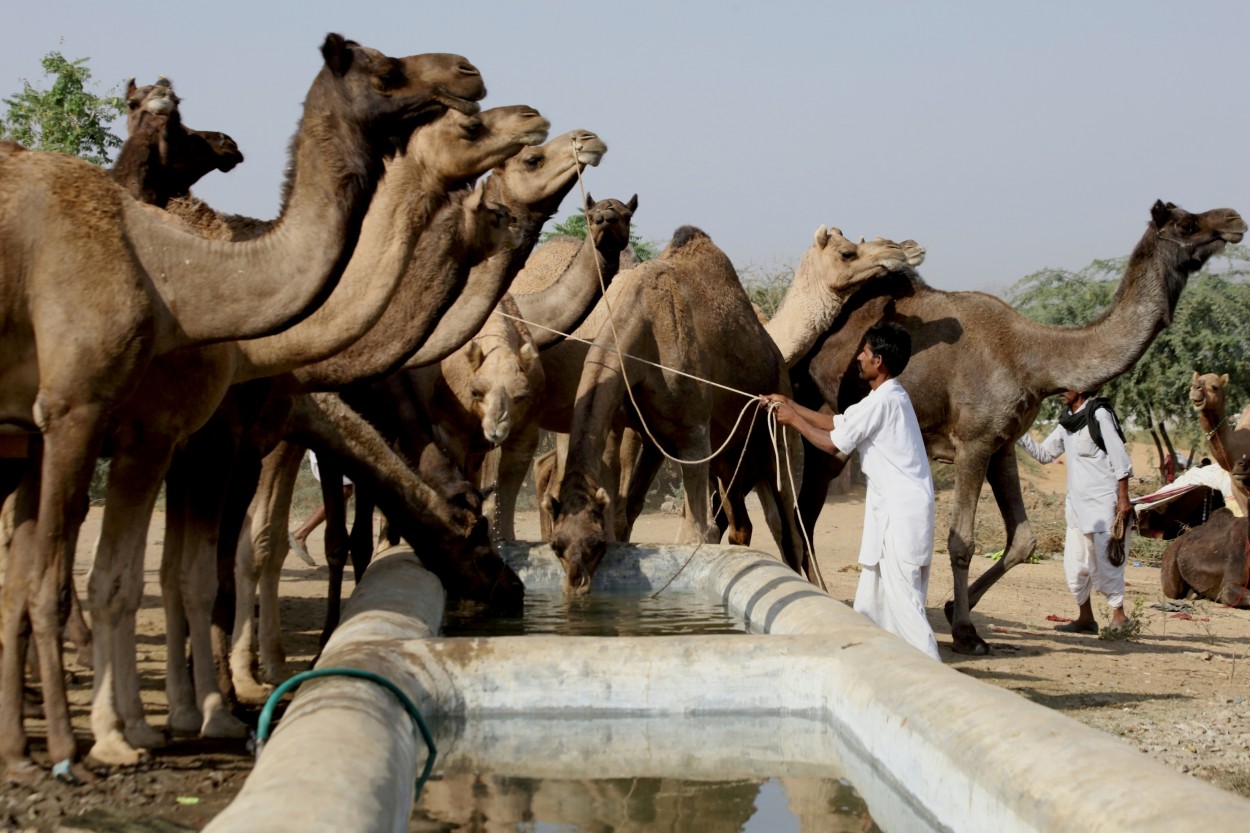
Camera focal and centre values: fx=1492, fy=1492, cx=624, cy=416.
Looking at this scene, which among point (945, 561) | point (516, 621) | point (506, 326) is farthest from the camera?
point (945, 561)

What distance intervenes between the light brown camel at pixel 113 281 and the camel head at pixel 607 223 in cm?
349

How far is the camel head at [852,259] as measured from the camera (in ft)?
38.4

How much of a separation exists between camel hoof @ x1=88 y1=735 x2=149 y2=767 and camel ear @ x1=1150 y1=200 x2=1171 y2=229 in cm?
782

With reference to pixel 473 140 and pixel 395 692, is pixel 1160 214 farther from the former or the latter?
pixel 395 692

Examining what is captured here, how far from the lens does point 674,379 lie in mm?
10586

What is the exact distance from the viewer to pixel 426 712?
198 inches

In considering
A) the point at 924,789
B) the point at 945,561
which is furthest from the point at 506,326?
the point at 945,561

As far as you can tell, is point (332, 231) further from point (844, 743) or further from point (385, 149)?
point (844, 743)

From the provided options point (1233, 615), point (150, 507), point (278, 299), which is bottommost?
point (1233, 615)

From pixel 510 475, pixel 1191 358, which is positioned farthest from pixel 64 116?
pixel 1191 358

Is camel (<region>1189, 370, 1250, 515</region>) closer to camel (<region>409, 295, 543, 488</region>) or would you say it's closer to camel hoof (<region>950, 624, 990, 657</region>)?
camel hoof (<region>950, 624, 990, 657</region>)

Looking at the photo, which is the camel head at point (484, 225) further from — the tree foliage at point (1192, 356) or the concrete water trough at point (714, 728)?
the tree foliage at point (1192, 356)

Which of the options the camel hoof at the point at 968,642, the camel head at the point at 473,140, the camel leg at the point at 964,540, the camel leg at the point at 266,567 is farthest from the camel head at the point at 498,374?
the camel hoof at the point at 968,642

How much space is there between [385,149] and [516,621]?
2.73 m
